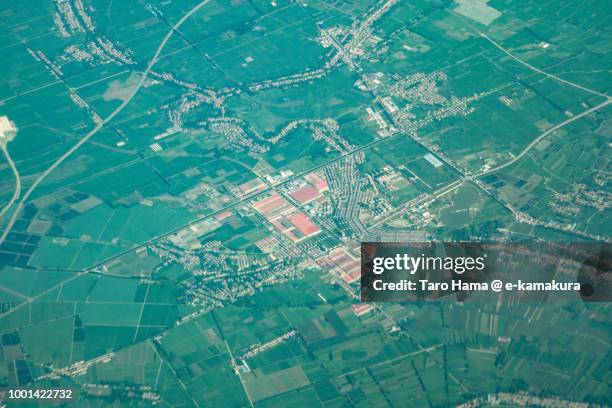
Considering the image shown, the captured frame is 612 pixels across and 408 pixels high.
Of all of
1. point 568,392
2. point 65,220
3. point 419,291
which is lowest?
point 568,392

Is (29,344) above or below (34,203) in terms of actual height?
below

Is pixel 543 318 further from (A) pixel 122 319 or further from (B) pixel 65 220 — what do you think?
(B) pixel 65 220

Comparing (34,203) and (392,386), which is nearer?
(392,386)

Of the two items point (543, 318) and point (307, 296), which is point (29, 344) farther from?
point (543, 318)

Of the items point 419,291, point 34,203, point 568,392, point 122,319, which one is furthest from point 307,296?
point 34,203

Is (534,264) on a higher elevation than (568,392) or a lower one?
higher

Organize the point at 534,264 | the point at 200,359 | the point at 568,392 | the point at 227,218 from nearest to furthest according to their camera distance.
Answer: the point at 568,392, the point at 200,359, the point at 534,264, the point at 227,218

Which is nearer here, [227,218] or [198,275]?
[198,275]

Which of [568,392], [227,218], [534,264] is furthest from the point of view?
[227,218]

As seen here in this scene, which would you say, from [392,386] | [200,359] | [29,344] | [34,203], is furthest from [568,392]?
[34,203]
